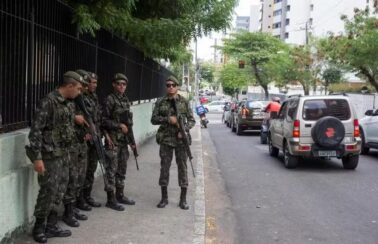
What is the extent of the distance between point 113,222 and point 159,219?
63 centimetres

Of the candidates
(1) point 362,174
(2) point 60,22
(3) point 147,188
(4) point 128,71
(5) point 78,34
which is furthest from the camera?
(4) point 128,71

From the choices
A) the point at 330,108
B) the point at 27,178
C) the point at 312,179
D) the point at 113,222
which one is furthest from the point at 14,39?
the point at 330,108

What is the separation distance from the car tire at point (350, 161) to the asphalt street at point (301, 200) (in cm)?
16

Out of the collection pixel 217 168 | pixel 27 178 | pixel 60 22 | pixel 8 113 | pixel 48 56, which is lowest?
pixel 217 168

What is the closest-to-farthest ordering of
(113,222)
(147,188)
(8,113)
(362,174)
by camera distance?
1. (8,113)
2. (113,222)
3. (147,188)
4. (362,174)

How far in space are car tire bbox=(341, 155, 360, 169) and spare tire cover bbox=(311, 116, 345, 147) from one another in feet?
2.48

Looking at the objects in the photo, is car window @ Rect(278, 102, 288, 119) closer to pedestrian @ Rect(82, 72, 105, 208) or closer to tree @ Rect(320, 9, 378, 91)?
pedestrian @ Rect(82, 72, 105, 208)

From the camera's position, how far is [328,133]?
11320mm

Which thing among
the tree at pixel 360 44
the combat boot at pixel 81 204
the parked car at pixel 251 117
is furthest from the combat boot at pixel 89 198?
the tree at pixel 360 44

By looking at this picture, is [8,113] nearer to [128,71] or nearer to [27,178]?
[27,178]

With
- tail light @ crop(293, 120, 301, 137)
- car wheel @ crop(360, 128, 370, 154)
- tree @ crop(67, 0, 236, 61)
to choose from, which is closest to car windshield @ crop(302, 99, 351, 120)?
tail light @ crop(293, 120, 301, 137)

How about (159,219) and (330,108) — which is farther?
(330,108)

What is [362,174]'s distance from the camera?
1145 cm

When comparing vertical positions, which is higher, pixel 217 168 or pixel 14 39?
pixel 14 39
